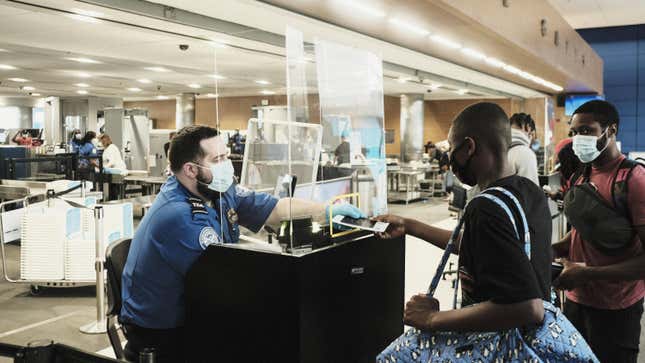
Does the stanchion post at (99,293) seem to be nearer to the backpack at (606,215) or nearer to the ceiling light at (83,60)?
the backpack at (606,215)

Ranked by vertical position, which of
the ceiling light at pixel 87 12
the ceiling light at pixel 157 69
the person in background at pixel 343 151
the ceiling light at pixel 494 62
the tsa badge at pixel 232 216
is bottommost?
the tsa badge at pixel 232 216

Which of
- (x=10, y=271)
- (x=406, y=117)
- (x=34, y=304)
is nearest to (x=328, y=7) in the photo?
(x=34, y=304)

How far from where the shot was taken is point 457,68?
10.3m

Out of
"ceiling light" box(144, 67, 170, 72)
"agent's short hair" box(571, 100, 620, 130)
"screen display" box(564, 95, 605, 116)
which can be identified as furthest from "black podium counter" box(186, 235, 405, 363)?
"screen display" box(564, 95, 605, 116)

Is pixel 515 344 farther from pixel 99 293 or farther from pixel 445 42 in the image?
pixel 445 42

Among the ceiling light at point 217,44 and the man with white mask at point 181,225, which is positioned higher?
the ceiling light at point 217,44

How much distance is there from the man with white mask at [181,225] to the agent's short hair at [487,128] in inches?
24.4

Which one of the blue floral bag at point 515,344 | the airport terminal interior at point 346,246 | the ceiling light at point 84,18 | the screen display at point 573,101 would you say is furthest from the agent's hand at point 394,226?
the screen display at point 573,101

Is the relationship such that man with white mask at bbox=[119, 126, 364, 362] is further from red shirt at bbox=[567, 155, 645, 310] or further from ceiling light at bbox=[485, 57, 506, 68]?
ceiling light at bbox=[485, 57, 506, 68]

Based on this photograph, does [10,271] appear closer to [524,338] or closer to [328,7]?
[328,7]

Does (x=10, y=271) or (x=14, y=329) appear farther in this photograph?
(x=10, y=271)

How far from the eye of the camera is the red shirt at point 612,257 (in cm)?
202

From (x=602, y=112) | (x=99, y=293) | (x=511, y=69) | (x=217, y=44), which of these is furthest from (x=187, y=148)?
(x=511, y=69)

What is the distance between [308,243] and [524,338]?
0.71 m
